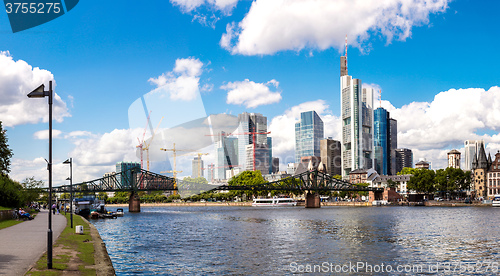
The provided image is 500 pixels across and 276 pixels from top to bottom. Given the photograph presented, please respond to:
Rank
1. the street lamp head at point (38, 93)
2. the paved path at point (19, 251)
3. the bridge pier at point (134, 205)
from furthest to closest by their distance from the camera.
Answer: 1. the bridge pier at point (134, 205)
2. the street lamp head at point (38, 93)
3. the paved path at point (19, 251)

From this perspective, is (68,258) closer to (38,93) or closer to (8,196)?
(38,93)

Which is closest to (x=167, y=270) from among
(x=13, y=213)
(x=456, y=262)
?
(x=456, y=262)

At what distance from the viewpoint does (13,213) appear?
7056cm

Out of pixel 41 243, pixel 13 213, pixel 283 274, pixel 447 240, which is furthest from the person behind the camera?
pixel 13 213

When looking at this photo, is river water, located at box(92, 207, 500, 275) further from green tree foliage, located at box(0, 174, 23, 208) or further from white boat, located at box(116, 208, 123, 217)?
white boat, located at box(116, 208, 123, 217)

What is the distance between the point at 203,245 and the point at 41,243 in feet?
67.6

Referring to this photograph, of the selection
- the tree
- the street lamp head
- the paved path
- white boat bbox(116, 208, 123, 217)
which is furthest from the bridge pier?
the street lamp head

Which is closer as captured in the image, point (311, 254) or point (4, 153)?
point (311, 254)

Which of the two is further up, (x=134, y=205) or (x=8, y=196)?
(x=8, y=196)

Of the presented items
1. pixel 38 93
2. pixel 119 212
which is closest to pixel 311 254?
pixel 38 93

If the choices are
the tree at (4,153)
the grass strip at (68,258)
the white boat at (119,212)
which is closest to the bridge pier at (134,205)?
the white boat at (119,212)

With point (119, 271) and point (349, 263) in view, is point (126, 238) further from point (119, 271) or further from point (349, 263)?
point (349, 263)

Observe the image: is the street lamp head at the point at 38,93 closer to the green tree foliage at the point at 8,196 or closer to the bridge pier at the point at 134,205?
the green tree foliage at the point at 8,196

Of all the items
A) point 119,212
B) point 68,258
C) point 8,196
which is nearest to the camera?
point 68,258
